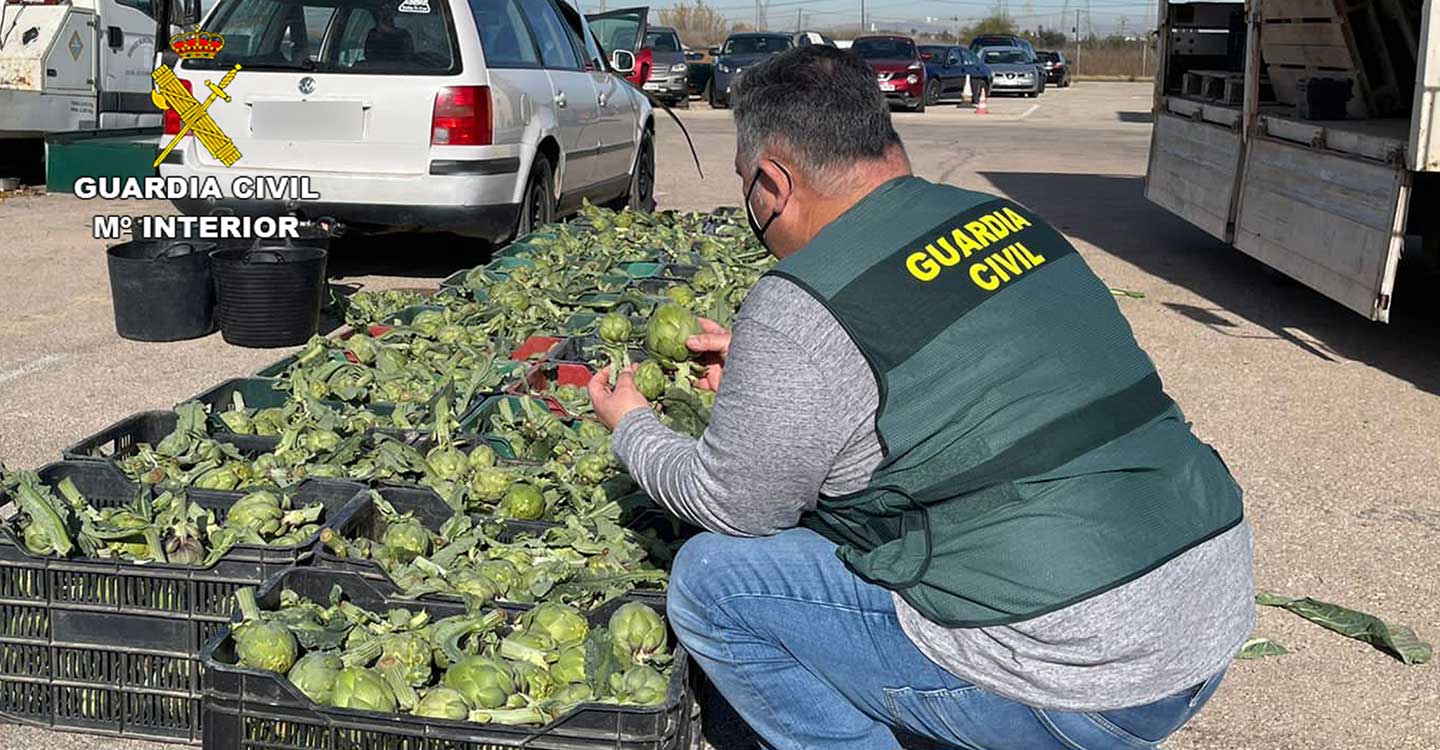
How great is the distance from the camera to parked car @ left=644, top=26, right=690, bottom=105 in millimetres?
31469

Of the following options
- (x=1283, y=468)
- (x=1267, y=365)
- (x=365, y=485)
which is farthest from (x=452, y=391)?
(x=1267, y=365)

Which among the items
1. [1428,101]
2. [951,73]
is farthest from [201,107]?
[951,73]

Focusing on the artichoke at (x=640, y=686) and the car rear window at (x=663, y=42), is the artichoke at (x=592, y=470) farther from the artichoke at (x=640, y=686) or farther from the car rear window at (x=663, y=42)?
the car rear window at (x=663, y=42)

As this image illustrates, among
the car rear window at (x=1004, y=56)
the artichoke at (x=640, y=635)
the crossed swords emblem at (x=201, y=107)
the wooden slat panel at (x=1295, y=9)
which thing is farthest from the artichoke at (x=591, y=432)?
the car rear window at (x=1004, y=56)

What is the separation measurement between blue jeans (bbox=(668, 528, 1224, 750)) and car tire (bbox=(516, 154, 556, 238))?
6.99 m

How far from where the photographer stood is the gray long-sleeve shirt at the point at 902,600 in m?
2.69

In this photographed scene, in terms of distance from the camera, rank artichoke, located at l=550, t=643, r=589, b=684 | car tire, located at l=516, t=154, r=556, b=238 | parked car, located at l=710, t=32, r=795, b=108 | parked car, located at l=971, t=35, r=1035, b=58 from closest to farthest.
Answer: artichoke, located at l=550, t=643, r=589, b=684, car tire, located at l=516, t=154, r=556, b=238, parked car, located at l=710, t=32, r=795, b=108, parked car, located at l=971, t=35, r=1035, b=58

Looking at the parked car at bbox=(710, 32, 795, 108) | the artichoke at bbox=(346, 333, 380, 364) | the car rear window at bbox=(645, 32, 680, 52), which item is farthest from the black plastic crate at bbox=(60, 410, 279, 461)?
the car rear window at bbox=(645, 32, 680, 52)

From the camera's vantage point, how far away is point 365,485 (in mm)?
4352

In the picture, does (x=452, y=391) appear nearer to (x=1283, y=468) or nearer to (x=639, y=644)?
(x=639, y=644)

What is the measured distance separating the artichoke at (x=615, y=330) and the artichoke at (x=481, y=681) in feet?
9.32

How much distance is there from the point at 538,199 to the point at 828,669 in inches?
305

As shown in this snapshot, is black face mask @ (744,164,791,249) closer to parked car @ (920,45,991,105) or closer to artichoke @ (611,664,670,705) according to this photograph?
artichoke @ (611,664,670,705)

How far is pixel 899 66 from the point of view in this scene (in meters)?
32.8
